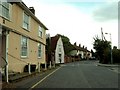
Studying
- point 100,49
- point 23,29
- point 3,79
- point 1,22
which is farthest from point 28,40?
point 100,49

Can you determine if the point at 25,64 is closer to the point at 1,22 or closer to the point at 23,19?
the point at 23,19

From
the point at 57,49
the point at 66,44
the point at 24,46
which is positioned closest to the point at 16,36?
the point at 24,46

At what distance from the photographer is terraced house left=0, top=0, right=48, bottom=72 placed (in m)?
20.9

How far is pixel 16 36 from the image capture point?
2461cm

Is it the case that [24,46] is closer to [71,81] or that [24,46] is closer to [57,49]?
[71,81]

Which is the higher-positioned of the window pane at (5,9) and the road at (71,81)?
the window pane at (5,9)

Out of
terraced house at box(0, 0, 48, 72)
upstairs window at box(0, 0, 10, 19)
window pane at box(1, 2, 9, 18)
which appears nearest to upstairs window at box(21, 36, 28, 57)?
terraced house at box(0, 0, 48, 72)

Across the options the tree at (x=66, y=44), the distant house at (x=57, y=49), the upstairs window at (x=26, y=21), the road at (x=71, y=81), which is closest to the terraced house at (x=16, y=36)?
the upstairs window at (x=26, y=21)

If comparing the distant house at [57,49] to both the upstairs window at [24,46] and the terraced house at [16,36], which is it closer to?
the terraced house at [16,36]

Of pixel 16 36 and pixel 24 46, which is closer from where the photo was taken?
pixel 16 36

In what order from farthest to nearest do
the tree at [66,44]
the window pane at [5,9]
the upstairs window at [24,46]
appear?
the tree at [66,44] < the upstairs window at [24,46] < the window pane at [5,9]

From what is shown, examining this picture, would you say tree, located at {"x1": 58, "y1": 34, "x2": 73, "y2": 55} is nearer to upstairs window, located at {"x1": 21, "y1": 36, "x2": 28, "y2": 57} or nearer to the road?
upstairs window, located at {"x1": 21, "y1": 36, "x2": 28, "y2": 57}

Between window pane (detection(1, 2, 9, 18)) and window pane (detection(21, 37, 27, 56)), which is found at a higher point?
window pane (detection(1, 2, 9, 18))

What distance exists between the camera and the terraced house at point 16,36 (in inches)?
822
